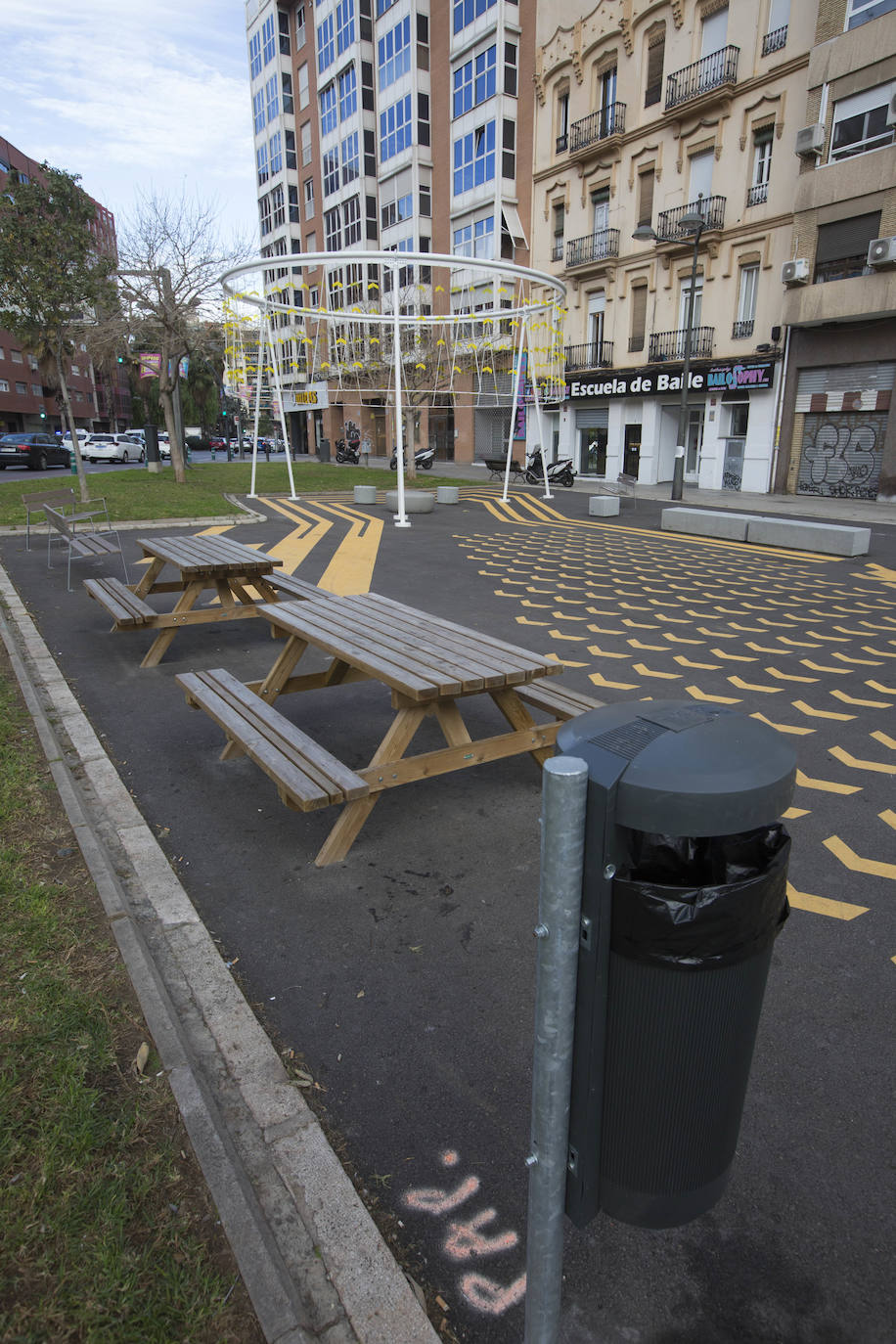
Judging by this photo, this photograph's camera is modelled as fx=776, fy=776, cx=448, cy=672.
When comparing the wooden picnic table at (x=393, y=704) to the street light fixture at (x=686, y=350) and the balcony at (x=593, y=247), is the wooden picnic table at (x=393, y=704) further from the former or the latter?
the balcony at (x=593, y=247)

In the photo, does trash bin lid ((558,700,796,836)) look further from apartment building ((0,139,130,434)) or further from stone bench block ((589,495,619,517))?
apartment building ((0,139,130,434))

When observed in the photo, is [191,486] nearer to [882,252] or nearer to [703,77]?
[882,252]

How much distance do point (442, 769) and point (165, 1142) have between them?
2026 millimetres

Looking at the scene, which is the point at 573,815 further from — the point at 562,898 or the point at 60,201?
the point at 60,201

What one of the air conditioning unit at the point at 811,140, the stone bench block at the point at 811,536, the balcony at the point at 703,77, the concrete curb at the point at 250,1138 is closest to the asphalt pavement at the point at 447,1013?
the concrete curb at the point at 250,1138

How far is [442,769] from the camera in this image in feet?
12.4

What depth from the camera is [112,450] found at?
1686 inches

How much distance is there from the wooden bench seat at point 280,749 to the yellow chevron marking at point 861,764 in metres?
2.95

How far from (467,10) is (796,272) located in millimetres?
23276

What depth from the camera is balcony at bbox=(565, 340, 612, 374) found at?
3036 cm

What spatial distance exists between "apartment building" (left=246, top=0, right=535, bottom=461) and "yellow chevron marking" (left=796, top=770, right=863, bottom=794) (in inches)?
841

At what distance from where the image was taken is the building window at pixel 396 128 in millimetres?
38906

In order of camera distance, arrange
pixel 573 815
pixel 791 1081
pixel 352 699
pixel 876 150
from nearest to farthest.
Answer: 1. pixel 573 815
2. pixel 791 1081
3. pixel 352 699
4. pixel 876 150

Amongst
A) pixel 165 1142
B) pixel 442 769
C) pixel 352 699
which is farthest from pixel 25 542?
pixel 165 1142
